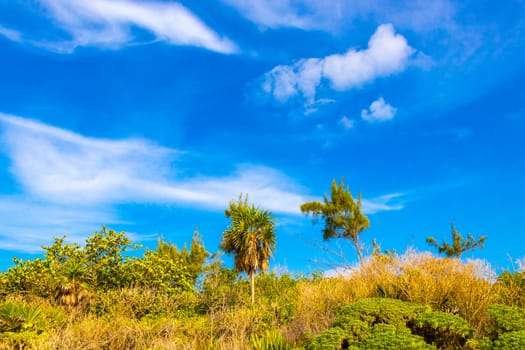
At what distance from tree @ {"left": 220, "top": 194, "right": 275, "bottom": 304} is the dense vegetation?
Answer: 6cm

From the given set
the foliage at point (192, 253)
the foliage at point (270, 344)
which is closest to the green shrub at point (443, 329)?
the foliage at point (270, 344)

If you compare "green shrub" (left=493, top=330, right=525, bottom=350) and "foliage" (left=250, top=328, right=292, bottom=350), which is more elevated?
"foliage" (left=250, top=328, right=292, bottom=350)

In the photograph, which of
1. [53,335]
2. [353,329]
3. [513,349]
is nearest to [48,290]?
[53,335]

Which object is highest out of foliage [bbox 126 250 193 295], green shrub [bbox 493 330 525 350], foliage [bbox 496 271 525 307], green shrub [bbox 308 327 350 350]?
foliage [bbox 126 250 193 295]

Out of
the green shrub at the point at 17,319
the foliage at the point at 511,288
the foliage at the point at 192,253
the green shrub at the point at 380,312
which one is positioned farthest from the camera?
Answer: the foliage at the point at 192,253

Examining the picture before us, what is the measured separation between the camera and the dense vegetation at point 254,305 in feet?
31.0

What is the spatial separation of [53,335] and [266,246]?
49.7ft

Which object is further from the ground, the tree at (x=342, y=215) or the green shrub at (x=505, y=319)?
the tree at (x=342, y=215)

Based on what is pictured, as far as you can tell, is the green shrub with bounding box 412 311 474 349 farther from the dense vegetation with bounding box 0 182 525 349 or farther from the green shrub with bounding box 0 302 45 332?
the green shrub with bounding box 0 302 45 332

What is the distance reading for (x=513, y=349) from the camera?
7.82 metres

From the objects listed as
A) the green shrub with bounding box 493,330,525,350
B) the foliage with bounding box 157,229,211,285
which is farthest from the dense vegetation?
the foliage with bounding box 157,229,211,285

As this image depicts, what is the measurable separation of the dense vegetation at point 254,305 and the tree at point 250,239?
6 centimetres

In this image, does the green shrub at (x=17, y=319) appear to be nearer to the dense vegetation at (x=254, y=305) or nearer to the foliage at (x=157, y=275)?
the dense vegetation at (x=254, y=305)

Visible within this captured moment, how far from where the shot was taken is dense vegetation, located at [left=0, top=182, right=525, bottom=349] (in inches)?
372
